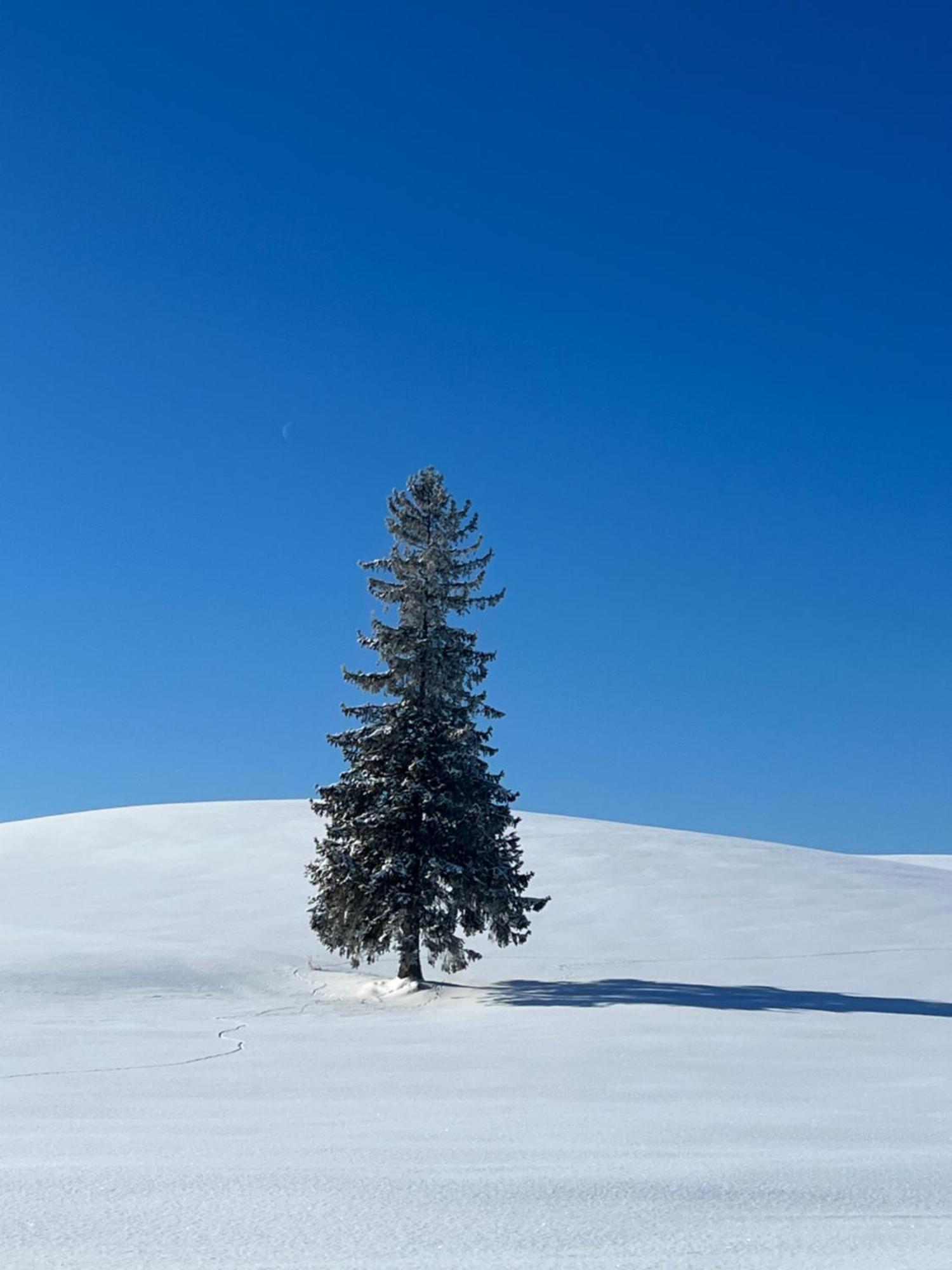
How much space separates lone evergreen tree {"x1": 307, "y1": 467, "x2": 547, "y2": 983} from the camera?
20.3 meters

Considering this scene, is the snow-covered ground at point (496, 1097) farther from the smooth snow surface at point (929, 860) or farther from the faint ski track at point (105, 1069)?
the smooth snow surface at point (929, 860)

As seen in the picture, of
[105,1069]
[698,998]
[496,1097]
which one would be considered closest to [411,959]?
[698,998]

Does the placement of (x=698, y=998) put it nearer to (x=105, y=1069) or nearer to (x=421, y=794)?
(x=421, y=794)

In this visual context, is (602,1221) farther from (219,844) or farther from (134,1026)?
(219,844)

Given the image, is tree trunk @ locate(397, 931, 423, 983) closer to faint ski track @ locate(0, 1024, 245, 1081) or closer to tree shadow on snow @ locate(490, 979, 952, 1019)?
tree shadow on snow @ locate(490, 979, 952, 1019)

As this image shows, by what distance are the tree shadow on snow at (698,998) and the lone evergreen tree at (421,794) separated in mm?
1676

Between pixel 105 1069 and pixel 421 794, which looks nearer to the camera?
pixel 105 1069

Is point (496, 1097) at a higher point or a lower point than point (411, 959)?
lower

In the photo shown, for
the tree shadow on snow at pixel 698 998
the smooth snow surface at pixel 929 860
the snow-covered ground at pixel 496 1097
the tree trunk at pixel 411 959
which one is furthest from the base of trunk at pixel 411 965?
the smooth snow surface at pixel 929 860

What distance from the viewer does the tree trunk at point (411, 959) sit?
2031 cm

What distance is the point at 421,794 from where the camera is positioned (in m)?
20.5

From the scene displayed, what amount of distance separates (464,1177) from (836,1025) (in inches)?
396

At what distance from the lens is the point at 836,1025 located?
14.3 metres

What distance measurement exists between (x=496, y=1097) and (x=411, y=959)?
11.8 metres
